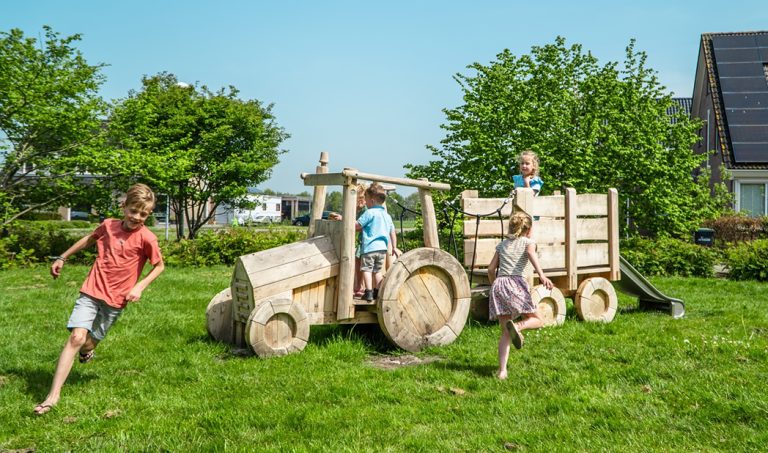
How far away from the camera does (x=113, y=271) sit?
5.37 m

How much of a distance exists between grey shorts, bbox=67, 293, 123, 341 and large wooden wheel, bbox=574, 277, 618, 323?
5988 mm

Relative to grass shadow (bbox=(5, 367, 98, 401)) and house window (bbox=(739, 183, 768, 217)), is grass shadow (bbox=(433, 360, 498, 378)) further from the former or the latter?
house window (bbox=(739, 183, 768, 217))

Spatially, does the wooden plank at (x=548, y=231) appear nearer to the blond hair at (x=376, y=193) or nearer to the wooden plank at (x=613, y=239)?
the wooden plank at (x=613, y=239)

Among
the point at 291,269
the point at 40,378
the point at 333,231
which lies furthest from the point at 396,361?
the point at 40,378

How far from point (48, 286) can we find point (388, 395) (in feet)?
30.6

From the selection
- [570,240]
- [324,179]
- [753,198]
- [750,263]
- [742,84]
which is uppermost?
[742,84]

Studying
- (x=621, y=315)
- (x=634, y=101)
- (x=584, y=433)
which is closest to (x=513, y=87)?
(x=634, y=101)

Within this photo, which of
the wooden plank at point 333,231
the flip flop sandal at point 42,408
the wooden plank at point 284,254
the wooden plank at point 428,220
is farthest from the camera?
the wooden plank at point 428,220

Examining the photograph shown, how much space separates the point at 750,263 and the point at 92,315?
44.6ft

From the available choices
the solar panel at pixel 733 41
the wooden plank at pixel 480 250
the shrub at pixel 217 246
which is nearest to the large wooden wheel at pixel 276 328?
the wooden plank at pixel 480 250

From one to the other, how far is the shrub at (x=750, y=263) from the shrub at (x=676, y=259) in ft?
2.01

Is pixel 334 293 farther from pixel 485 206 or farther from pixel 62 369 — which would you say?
pixel 62 369

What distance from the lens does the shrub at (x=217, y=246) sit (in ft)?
56.0

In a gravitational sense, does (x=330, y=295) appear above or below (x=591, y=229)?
below
